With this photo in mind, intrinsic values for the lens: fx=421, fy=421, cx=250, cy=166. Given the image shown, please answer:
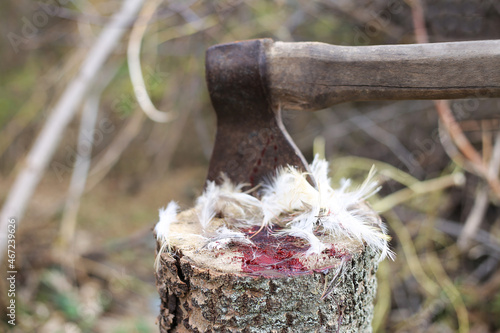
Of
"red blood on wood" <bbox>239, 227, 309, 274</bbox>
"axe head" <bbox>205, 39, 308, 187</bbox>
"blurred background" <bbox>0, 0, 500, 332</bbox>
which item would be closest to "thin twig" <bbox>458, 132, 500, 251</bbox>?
"blurred background" <bbox>0, 0, 500, 332</bbox>

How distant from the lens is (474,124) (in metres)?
2.60

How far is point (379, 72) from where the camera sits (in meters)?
0.97

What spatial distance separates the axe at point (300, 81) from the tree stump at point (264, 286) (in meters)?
0.28

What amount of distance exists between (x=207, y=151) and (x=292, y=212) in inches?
86.8

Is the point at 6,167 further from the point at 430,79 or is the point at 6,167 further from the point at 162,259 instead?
the point at 430,79

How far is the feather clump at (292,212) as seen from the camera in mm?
896

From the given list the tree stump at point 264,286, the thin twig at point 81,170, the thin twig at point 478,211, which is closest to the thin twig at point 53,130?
the thin twig at point 81,170

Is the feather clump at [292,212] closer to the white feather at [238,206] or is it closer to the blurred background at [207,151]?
the white feather at [238,206]

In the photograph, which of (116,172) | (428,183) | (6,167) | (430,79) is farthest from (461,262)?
(6,167)

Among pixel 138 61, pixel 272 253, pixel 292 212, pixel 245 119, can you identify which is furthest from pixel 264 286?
pixel 138 61

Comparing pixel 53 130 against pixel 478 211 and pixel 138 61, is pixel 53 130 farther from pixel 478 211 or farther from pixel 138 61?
pixel 478 211

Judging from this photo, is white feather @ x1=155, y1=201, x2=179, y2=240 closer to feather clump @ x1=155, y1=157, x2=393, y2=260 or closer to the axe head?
feather clump @ x1=155, y1=157, x2=393, y2=260

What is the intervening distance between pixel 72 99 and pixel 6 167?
8.01 feet

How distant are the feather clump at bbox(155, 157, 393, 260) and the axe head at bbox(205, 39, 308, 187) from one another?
1.4 inches
